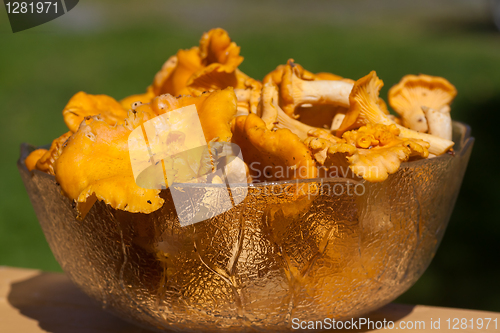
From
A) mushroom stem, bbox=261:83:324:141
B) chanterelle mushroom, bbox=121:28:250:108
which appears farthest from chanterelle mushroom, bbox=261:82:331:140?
chanterelle mushroom, bbox=121:28:250:108

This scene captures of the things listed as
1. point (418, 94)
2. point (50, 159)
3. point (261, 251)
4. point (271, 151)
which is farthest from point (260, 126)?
point (418, 94)

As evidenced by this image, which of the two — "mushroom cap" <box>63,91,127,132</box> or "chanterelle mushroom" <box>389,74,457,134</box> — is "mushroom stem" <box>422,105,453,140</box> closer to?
"chanterelle mushroom" <box>389,74,457,134</box>

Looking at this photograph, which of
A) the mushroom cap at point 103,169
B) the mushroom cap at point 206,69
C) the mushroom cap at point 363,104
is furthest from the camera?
the mushroom cap at point 206,69

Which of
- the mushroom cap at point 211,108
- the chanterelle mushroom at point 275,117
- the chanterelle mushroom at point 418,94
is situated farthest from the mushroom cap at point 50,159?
the chanterelle mushroom at point 418,94

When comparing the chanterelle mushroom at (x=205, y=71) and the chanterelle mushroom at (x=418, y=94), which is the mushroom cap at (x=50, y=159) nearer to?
the chanterelle mushroom at (x=205, y=71)

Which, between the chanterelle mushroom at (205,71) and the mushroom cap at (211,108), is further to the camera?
the chanterelle mushroom at (205,71)

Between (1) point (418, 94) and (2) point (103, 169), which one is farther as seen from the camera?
(1) point (418, 94)

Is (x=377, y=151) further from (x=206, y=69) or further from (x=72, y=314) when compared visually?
(x=72, y=314)
